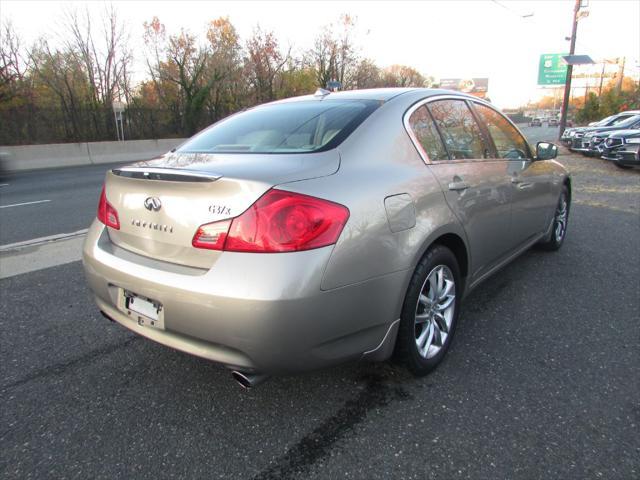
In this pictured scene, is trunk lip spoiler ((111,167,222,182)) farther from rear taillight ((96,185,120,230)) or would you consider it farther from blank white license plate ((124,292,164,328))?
blank white license plate ((124,292,164,328))

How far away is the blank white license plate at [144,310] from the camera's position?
2.06 meters

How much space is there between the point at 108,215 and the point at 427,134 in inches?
74.5

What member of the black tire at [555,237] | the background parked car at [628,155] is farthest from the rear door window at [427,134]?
the background parked car at [628,155]

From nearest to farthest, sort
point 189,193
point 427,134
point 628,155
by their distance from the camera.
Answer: point 189,193, point 427,134, point 628,155

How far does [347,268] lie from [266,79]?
38016mm

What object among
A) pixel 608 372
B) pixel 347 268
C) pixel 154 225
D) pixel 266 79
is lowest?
pixel 608 372

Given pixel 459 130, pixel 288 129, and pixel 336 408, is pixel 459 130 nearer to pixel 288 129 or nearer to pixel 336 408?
pixel 288 129

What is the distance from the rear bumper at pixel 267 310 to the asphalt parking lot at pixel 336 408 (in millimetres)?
406

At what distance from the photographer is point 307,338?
1.86 meters

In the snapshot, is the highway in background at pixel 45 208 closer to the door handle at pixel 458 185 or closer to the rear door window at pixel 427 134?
the rear door window at pixel 427 134

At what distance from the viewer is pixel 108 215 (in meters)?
2.46

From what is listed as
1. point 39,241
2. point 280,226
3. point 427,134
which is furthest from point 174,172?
point 39,241

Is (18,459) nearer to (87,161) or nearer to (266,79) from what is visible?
(87,161)

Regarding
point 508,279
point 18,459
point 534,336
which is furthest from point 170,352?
point 508,279
